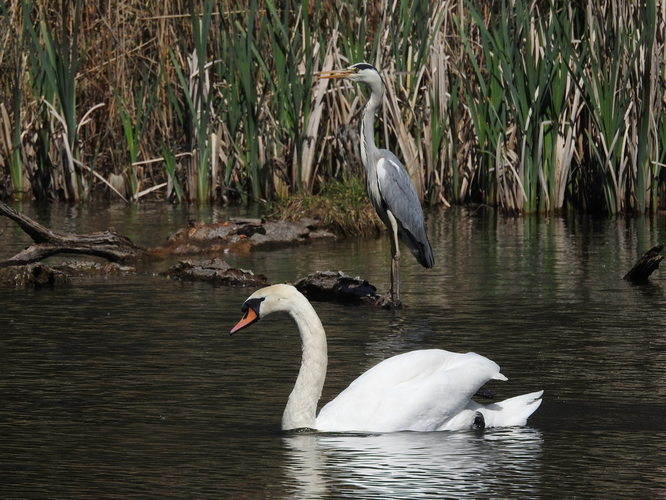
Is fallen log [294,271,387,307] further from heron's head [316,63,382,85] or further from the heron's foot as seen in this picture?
heron's head [316,63,382,85]

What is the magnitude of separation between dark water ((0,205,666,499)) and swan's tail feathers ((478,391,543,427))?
0.05 meters

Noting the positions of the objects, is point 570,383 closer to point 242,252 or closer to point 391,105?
point 242,252

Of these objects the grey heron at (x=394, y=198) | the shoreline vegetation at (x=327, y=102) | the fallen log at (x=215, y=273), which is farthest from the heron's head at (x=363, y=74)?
the shoreline vegetation at (x=327, y=102)

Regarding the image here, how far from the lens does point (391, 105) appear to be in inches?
691

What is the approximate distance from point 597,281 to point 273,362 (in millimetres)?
4484

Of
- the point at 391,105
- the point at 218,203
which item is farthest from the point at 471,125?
the point at 218,203

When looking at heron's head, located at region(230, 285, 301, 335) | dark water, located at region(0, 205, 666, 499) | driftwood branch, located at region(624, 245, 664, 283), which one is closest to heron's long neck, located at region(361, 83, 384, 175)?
dark water, located at region(0, 205, 666, 499)

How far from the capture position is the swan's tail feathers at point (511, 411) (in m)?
6.99

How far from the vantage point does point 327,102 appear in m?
18.3

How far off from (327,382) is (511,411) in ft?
4.80

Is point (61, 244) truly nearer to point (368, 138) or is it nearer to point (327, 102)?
point (368, 138)

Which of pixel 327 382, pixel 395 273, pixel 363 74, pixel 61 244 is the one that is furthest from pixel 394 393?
pixel 363 74

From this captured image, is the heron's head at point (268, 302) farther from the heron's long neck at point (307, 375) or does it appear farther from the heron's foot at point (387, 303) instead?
the heron's foot at point (387, 303)

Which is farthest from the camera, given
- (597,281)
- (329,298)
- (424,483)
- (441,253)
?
(441,253)
